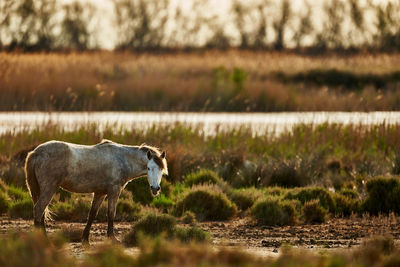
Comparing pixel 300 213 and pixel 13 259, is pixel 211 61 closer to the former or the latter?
pixel 300 213

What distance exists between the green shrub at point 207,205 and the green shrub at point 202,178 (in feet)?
5.47

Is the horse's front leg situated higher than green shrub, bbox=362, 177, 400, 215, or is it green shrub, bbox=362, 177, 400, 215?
the horse's front leg

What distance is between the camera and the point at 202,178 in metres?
16.6

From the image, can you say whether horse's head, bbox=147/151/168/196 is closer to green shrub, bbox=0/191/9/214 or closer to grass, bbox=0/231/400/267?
grass, bbox=0/231/400/267

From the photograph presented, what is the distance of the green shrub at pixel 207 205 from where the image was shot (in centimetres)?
1434

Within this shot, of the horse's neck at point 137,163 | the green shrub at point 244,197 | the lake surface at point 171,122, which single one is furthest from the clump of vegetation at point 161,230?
the lake surface at point 171,122

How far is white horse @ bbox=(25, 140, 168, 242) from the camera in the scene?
10297mm

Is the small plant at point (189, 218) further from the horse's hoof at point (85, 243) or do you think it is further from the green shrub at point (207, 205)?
the horse's hoof at point (85, 243)

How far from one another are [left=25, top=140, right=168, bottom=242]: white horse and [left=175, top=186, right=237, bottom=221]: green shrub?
344cm

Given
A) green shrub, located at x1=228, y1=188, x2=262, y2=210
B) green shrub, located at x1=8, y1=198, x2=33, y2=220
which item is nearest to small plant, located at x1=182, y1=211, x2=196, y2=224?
green shrub, located at x1=228, y1=188, x2=262, y2=210

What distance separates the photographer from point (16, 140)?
19406 mm

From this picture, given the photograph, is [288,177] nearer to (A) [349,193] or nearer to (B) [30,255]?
(A) [349,193]

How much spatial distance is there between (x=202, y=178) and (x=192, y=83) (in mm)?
17635

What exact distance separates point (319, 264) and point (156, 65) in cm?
3173
